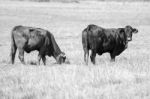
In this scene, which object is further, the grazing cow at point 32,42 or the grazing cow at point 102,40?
the grazing cow at point 102,40

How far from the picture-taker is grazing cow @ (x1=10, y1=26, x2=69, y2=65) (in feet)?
44.1

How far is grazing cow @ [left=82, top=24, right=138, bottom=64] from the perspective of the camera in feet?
44.8

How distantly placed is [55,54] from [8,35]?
14.7 m

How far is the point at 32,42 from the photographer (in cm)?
1364

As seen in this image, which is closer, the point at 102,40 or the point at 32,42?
the point at 32,42

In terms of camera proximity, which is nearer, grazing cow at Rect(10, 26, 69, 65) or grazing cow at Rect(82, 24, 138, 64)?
grazing cow at Rect(10, 26, 69, 65)

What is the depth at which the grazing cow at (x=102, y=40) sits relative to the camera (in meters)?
13.7

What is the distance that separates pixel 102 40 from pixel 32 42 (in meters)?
2.55

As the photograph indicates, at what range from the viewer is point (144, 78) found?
884 centimetres

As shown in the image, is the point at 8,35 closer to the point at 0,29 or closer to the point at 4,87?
the point at 0,29

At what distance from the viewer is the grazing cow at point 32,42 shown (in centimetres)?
1343

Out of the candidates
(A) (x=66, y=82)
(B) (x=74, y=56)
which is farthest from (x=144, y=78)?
(B) (x=74, y=56)

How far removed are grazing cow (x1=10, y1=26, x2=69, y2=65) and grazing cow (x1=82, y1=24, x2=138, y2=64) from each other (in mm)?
966

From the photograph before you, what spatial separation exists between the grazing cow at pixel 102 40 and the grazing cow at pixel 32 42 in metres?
0.97
